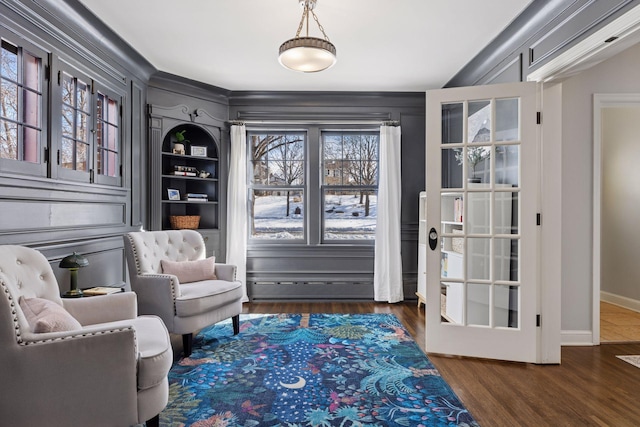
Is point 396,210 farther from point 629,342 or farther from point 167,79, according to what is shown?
point 167,79

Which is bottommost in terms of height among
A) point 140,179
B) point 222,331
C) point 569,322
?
point 222,331

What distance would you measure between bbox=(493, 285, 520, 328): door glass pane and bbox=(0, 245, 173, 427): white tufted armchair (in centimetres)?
229

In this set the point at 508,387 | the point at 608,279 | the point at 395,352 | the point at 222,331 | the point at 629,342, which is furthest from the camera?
the point at 608,279

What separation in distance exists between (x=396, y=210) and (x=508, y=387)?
8.32ft

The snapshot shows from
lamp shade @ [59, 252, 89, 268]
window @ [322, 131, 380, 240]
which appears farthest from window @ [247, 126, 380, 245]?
lamp shade @ [59, 252, 89, 268]

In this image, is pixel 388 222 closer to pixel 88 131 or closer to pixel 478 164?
pixel 478 164

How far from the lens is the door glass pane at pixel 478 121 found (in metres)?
2.79

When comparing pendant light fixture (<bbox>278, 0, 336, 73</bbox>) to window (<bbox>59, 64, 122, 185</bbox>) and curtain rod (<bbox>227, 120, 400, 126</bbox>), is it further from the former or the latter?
curtain rod (<bbox>227, 120, 400, 126</bbox>)

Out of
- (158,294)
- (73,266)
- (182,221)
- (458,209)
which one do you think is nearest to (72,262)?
(73,266)

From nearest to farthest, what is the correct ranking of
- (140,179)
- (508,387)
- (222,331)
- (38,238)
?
(508,387) < (38,238) < (222,331) < (140,179)

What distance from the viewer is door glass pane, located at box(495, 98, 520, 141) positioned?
271 centimetres

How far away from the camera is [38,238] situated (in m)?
2.48

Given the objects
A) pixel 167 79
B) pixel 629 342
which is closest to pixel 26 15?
pixel 167 79

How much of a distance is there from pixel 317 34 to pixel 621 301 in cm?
456
